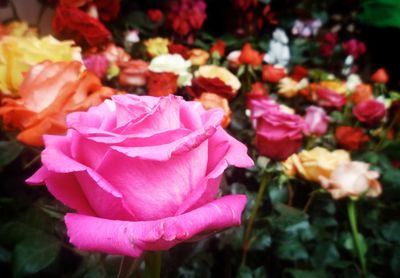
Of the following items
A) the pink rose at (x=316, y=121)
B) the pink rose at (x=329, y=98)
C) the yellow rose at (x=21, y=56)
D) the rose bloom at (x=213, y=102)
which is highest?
the yellow rose at (x=21, y=56)

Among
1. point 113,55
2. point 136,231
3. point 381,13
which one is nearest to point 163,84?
point 113,55

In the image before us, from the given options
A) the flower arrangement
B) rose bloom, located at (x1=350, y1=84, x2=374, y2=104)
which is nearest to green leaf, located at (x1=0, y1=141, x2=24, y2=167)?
the flower arrangement

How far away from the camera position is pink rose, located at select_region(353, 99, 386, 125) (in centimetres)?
93

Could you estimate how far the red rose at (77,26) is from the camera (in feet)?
2.29

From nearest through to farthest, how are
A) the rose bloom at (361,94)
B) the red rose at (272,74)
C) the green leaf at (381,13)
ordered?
1. the red rose at (272,74)
2. the rose bloom at (361,94)
3. the green leaf at (381,13)

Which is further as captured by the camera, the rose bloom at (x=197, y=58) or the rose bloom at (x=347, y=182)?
the rose bloom at (x=197, y=58)

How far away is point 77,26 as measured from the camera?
A: 0.71 metres

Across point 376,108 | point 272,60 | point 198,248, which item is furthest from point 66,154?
point 272,60

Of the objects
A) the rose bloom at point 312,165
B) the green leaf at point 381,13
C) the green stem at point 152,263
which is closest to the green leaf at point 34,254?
the green stem at point 152,263

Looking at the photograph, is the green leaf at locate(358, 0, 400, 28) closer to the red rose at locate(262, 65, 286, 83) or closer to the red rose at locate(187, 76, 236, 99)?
the red rose at locate(262, 65, 286, 83)

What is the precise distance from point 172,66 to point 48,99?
25 cm

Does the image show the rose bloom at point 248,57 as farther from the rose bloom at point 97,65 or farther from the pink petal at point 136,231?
the pink petal at point 136,231

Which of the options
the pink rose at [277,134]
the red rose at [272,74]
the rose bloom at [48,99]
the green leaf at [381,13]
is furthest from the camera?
the green leaf at [381,13]

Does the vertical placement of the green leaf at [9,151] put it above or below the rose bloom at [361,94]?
above
